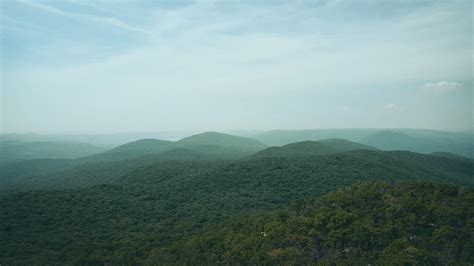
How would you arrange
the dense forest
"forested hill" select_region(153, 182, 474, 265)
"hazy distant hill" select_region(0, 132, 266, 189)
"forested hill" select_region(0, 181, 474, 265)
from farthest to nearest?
1. "hazy distant hill" select_region(0, 132, 266, 189)
2. the dense forest
3. "forested hill" select_region(0, 181, 474, 265)
4. "forested hill" select_region(153, 182, 474, 265)

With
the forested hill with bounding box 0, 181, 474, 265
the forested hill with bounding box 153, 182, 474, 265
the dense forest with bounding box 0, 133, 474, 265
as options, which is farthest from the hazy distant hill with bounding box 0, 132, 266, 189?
the forested hill with bounding box 153, 182, 474, 265

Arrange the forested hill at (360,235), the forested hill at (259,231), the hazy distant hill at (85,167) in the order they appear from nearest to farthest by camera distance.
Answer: the forested hill at (360,235)
the forested hill at (259,231)
the hazy distant hill at (85,167)

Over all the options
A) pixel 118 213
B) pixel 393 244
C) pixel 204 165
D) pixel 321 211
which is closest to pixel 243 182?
pixel 204 165

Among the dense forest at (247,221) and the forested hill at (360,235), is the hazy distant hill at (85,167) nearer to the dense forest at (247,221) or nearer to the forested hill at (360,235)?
the dense forest at (247,221)

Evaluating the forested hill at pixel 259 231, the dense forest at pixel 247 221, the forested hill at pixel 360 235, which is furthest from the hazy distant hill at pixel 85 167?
the forested hill at pixel 360 235

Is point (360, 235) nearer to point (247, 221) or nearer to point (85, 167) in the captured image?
point (247, 221)

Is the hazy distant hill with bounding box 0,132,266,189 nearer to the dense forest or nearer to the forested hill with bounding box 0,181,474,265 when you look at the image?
the dense forest

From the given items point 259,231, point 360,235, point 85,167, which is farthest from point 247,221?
point 85,167

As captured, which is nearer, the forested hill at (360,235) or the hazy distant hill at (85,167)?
the forested hill at (360,235)

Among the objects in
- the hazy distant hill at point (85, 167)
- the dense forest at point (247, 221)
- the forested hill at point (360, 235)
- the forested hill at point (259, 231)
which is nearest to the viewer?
the forested hill at point (360, 235)
